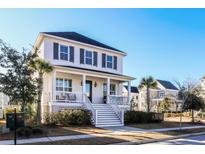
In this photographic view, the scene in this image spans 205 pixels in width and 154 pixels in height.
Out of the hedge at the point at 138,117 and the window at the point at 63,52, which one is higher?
the window at the point at 63,52

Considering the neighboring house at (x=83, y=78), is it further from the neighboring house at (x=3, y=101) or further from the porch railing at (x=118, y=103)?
the neighboring house at (x=3, y=101)

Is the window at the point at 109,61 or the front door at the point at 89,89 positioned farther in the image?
the window at the point at 109,61

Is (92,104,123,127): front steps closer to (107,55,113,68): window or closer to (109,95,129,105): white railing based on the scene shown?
(109,95,129,105): white railing

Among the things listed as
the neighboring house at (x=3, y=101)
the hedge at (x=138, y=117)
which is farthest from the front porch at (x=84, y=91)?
the neighboring house at (x=3, y=101)

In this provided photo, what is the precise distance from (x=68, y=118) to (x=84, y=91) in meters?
3.54

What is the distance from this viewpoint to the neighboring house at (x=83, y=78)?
840 inches

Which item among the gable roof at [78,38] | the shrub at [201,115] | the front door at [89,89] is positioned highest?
the gable roof at [78,38]

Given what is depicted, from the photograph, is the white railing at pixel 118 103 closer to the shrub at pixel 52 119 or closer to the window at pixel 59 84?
the window at pixel 59 84

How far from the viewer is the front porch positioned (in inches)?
838

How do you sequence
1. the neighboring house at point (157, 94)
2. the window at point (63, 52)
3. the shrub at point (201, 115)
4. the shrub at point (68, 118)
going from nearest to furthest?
the shrub at point (68, 118)
the window at point (63, 52)
the shrub at point (201, 115)
the neighboring house at point (157, 94)

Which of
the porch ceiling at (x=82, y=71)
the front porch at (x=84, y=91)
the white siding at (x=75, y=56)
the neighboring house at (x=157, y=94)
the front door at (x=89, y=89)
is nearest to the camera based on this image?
the front porch at (x=84, y=91)

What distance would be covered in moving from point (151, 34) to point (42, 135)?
1208cm

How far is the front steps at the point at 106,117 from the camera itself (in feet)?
65.9

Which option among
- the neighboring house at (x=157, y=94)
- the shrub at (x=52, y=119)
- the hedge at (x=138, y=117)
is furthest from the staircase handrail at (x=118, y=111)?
the neighboring house at (x=157, y=94)
